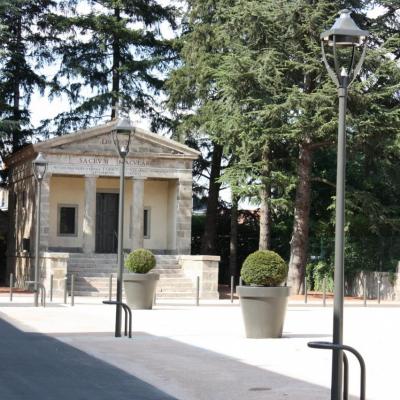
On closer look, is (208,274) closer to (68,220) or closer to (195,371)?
(68,220)

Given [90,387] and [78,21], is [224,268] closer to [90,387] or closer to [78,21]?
[78,21]

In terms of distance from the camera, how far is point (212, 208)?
145 ft

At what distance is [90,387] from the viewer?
11141 mm

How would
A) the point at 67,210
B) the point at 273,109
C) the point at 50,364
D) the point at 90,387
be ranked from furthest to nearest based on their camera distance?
the point at 67,210
the point at 273,109
the point at 50,364
the point at 90,387

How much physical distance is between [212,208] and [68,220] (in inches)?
280

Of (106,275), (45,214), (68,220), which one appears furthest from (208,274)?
(68,220)

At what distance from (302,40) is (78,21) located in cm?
1357

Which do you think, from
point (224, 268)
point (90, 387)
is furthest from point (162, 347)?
point (224, 268)

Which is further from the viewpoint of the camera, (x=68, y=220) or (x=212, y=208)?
(x=212, y=208)

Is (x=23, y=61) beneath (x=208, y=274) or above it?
above

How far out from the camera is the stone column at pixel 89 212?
37.4m

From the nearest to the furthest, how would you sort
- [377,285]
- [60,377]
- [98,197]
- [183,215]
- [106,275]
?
1. [60,377]
2. [106,275]
3. [377,285]
4. [183,215]
5. [98,197]

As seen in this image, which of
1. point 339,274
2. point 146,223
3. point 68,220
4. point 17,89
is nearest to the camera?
point 339,274

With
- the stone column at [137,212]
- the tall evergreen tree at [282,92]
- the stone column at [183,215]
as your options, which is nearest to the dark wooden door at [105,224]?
the stone column at [137,212]
